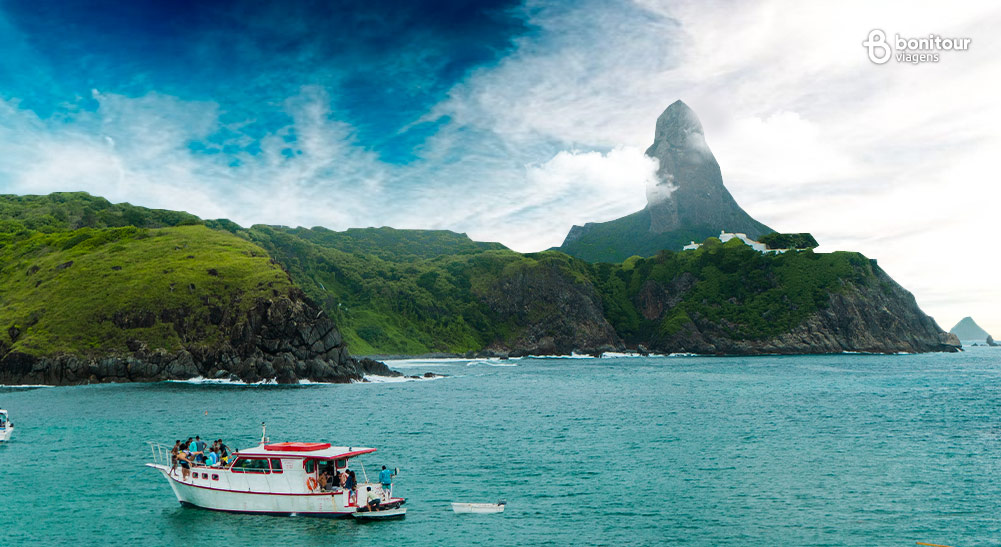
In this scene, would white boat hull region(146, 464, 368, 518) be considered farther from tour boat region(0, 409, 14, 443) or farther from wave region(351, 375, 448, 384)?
wave region(351, 375, 448, 384)

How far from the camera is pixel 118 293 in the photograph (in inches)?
6654

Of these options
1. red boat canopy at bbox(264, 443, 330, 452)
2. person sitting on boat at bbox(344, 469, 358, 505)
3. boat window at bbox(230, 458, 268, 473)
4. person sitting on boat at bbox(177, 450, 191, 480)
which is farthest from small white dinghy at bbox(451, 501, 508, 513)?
person sitting on boat at bbox(177, 450, 191, 480)

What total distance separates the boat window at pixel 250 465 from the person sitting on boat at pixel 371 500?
7.27m

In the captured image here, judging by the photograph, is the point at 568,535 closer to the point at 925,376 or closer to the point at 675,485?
the point at 675,485

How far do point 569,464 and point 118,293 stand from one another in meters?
152

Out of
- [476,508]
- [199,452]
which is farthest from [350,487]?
[199,452]

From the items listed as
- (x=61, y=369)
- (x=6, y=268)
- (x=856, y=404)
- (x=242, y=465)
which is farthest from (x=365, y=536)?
(x=6, y=268)

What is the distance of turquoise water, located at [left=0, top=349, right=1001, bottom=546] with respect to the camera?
41.0 metres

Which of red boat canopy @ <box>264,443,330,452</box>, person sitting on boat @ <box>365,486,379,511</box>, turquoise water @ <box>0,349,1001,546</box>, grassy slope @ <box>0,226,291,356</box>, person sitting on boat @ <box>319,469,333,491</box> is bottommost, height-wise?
turquoise water @ <box>0,349,1001,546</box>

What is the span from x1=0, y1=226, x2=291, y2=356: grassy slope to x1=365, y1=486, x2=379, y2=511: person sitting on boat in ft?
421

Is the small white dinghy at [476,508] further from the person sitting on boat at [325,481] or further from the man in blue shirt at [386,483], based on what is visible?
the person sitting on boat at [325,481]

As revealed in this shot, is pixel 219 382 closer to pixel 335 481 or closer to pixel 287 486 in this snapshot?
pixel 287 486

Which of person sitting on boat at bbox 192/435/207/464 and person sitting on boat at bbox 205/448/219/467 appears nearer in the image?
person sitting on boat at bbox 205/448/219/467

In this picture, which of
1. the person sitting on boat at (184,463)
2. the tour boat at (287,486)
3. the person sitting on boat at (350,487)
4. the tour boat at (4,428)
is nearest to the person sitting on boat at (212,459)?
the tour boat at (287,486)
